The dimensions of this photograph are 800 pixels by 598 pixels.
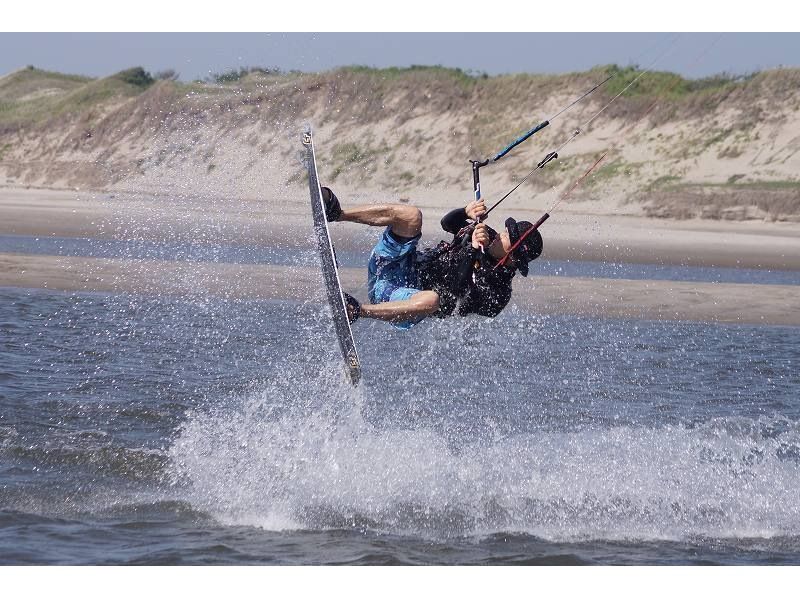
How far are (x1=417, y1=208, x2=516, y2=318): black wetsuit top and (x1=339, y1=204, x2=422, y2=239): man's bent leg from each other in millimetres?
269

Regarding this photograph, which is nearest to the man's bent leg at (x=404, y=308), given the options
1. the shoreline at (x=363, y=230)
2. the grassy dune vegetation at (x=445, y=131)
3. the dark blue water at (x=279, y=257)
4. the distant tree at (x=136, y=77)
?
the dark blue water at (x=279, y=257)

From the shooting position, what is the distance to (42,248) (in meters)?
18.5

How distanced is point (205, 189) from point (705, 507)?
23482 mm

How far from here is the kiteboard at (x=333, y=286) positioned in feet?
23.2

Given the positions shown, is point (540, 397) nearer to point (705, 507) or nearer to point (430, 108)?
point (705, 507)

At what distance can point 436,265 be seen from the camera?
7.53m

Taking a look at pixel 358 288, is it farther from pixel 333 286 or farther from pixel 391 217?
pixel 333 286

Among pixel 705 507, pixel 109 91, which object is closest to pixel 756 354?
pixel 705 507

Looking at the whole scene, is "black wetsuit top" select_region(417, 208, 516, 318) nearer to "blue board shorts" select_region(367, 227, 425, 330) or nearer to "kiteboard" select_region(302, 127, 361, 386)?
"blue board shorts" select_region(367, 227, 425, 330)

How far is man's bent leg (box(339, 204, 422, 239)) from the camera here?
725cm

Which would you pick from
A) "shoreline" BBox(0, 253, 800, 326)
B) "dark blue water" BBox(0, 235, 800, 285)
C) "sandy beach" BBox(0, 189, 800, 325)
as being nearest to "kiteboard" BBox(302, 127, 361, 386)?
"shoreline" BBox(0, 253, 800, 326)

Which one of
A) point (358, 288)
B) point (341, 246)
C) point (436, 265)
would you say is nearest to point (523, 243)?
point (436, 265)

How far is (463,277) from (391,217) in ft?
2.03

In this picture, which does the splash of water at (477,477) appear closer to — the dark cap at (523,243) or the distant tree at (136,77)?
the dark cap at (523,243)
